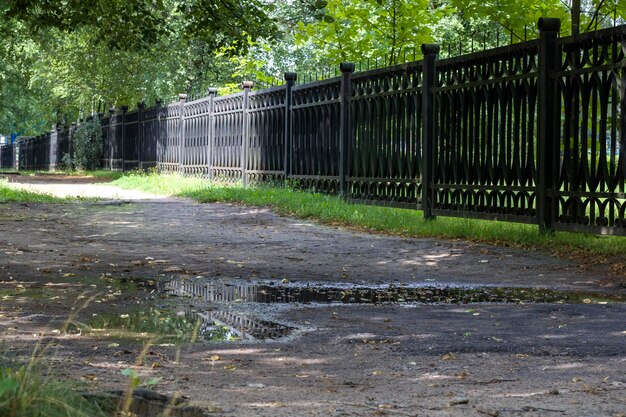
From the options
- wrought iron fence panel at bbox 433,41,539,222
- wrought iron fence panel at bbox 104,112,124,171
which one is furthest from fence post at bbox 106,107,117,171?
wrought iron fence panel at bbox 433,41,539,222

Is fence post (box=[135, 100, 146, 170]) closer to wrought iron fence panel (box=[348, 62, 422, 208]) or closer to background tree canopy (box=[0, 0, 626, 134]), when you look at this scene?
background tree canopy (box=[0, 0, 626, 134])

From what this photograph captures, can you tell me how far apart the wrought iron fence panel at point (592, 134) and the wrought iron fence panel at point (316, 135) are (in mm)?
6085

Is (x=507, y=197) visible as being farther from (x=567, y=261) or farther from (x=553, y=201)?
(x=567, y=261)

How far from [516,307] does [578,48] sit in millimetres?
4233

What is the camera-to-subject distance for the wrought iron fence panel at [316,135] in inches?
655

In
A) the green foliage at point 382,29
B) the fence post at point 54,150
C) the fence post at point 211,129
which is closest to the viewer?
the green foliage at point 382,29

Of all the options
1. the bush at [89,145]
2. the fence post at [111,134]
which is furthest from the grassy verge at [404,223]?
the bush at [89,145]

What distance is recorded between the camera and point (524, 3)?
13.9 metres

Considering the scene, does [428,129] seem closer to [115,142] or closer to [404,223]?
[404,223]

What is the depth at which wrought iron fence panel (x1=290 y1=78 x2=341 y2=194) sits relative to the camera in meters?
16.6

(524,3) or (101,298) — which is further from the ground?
(524,3)

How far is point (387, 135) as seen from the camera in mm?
14750

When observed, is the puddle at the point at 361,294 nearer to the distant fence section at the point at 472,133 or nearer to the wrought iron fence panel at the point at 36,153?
the distant fence section at the point at 472,133

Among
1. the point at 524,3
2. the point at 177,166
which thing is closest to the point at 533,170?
the point at 524,3
